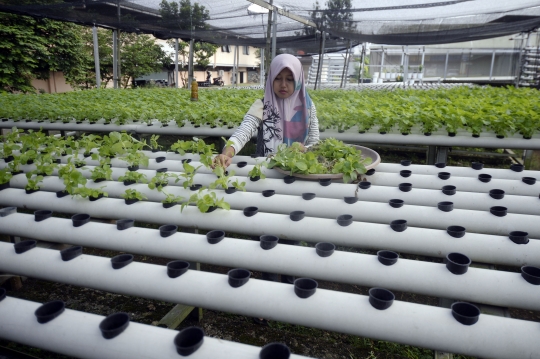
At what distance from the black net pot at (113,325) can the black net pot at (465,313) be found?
0.92 metres


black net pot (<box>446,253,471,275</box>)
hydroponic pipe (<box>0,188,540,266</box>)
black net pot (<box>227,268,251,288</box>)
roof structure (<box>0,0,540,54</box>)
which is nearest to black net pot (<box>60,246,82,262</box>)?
hydroponic pipe (<box>0,188,540,266</box>)

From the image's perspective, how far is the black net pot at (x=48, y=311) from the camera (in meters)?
1.06

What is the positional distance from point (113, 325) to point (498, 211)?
60.7 inches

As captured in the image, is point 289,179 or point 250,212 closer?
point 250,212

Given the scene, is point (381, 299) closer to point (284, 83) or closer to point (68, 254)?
point (68, 254)

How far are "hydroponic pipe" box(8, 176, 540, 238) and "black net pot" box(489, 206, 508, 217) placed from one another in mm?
17

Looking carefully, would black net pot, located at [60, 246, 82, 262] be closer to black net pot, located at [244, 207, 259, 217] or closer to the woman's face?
black net pot, located at [244, 207, 259, 217]

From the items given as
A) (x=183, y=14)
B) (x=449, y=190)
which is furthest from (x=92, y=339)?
(x=183, y=14)

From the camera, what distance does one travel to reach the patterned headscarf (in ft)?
8.96

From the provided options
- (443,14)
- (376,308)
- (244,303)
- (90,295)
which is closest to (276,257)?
(244,303)

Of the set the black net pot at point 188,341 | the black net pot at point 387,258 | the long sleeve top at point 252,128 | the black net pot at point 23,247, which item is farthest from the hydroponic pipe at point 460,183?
the black net pot at point 23,247

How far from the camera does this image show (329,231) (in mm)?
1475

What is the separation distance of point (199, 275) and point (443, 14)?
7554 millimetres

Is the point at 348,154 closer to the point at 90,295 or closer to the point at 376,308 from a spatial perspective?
the point at 376,308
